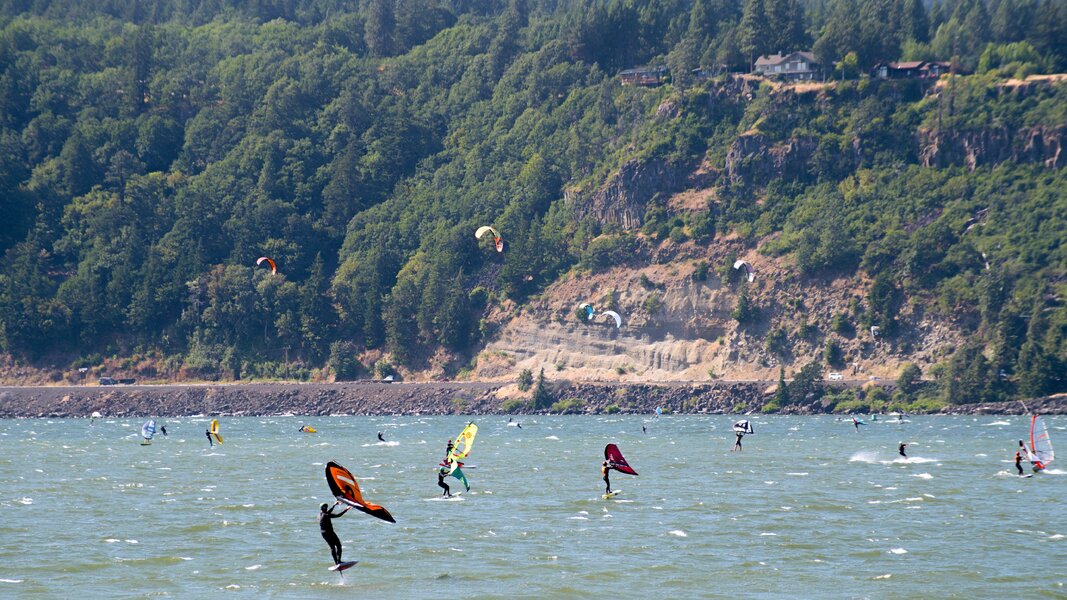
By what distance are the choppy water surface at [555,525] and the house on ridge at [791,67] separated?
79.4 m

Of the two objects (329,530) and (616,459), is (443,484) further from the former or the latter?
(329,530)

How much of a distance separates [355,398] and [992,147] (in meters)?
62.1

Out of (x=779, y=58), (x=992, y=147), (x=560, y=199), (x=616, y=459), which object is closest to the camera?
(x=616, y=459)

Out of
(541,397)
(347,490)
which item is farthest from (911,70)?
(347,490)

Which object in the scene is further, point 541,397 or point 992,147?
point 992,147

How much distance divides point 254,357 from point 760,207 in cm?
5032

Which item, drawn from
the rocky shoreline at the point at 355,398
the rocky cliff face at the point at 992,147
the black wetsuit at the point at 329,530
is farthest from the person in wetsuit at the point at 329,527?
the rocky cliff face at the point at 992,147

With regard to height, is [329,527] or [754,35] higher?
[754,35]

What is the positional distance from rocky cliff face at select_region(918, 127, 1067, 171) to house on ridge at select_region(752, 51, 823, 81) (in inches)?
561

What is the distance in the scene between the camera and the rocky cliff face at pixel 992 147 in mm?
131875

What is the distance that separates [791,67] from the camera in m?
148

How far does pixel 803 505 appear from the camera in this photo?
45.4 metres

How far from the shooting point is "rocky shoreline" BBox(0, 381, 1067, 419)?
119375mm

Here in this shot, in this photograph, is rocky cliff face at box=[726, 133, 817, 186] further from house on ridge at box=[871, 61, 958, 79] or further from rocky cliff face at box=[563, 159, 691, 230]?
house on ridge at box=[871, 61, 958, 79]
